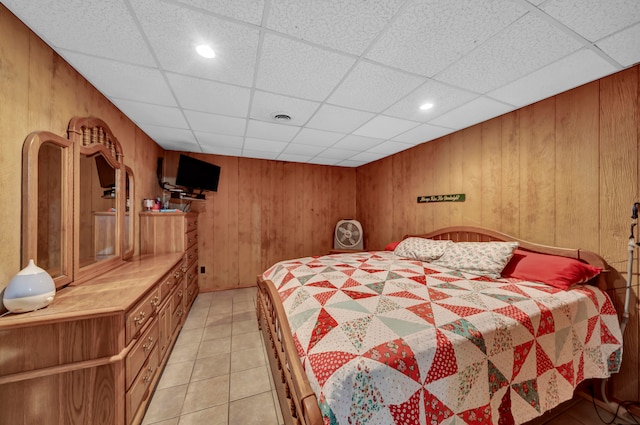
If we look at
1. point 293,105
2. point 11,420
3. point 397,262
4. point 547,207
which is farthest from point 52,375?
point 547,207

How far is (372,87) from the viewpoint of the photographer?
6.18 feet

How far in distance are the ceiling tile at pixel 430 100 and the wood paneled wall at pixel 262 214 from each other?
8.54 feet

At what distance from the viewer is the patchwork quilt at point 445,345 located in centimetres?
95

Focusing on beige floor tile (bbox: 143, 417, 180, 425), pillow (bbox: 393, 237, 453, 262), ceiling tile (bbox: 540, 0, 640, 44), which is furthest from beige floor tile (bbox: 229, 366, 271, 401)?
ceiling tile (bbox: 540, 0, 640, 44)

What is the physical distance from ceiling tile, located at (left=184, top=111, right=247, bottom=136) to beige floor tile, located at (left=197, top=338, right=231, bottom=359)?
2.41m

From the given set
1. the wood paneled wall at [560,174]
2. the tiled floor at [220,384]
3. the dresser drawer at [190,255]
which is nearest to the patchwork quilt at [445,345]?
the wood paneled wall at [560,174]

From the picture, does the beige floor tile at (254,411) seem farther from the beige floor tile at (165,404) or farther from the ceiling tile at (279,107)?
the ceiling tile at (279,107)

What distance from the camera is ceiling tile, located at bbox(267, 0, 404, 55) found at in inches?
44.9

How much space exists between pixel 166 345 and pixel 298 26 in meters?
2.71

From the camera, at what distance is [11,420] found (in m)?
1.12

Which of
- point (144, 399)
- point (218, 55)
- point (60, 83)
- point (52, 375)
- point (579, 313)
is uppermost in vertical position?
point (218, 55)

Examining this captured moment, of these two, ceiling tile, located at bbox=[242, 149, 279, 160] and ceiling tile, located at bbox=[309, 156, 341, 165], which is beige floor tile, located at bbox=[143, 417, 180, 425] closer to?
ceiling tile, located at bbox=[242, 149, 279, 160]

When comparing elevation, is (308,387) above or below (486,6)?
below

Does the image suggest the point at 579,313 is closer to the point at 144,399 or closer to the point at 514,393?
the point at 514,393
